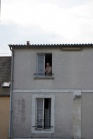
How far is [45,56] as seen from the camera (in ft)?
92.5

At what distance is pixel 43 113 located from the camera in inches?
1080

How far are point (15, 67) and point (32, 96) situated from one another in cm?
209

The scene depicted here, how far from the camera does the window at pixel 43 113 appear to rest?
27359mm

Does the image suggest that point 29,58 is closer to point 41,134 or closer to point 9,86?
point 9,86

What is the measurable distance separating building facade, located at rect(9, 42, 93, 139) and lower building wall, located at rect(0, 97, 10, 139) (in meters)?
0.72

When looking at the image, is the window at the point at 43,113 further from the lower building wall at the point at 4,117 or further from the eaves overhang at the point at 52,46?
the eaves overhang at the point at 52,46

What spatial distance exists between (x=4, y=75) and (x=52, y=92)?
4.32 metres

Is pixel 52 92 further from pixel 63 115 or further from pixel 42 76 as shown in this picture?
pixel 63 115

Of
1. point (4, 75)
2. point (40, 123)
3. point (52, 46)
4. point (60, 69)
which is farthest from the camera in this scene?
point (4, 75)

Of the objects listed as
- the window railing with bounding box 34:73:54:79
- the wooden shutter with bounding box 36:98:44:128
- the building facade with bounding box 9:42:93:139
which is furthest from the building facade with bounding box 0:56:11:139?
the window railing with bounding box 34:73:54:79

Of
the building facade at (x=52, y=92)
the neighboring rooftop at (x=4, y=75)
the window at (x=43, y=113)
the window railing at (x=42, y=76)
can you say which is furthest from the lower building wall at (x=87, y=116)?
the neighboring rooftop at (x=4, y=75)

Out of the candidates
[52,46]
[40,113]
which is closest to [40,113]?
[40,113]

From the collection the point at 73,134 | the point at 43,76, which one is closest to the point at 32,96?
the point at 43,76

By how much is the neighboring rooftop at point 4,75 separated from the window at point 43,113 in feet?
7.12
